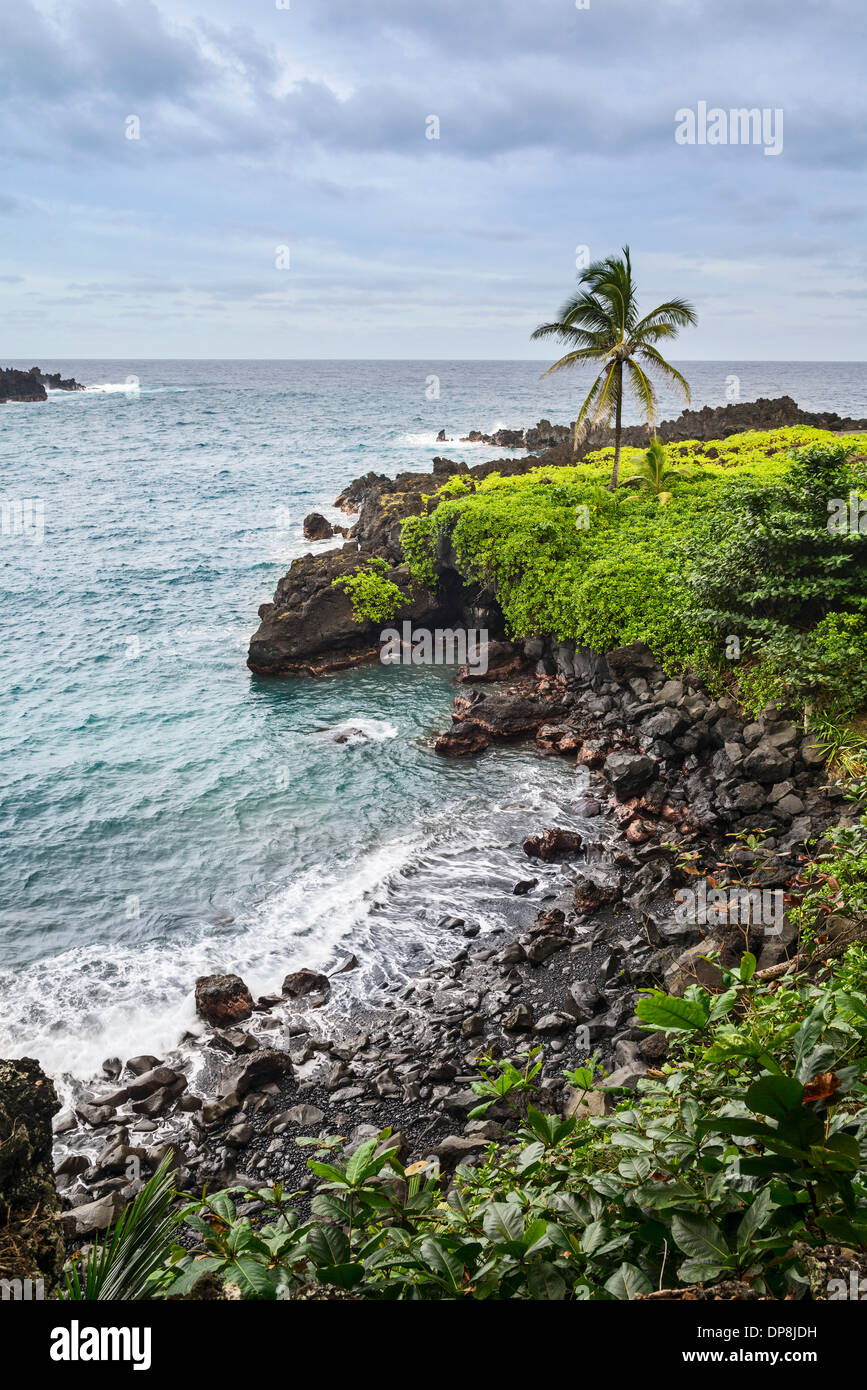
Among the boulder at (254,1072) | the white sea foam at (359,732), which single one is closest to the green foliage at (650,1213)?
the boulder at (254,1072)

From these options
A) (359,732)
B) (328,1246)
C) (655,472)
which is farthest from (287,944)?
(655,472)

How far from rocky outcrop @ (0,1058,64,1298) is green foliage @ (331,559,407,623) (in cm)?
2080

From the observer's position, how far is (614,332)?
2284cm

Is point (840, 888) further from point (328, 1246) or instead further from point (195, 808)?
point (195, 808)

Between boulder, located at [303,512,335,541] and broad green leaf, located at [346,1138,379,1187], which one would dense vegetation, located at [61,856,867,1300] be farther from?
boulder, located at [303,512,335,541]

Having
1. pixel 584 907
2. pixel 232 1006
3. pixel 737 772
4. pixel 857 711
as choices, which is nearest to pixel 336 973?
pixel 232 1006

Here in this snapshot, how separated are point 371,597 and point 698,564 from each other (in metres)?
11.4

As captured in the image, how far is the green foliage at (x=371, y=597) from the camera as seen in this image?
24.6 metres

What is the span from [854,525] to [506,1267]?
1414 centimetres

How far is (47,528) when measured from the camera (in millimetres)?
46469

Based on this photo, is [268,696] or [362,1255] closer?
[362,1255]

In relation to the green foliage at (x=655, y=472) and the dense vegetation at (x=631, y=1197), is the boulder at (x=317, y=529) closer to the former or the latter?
the green foliage at (x=655, y=472)
